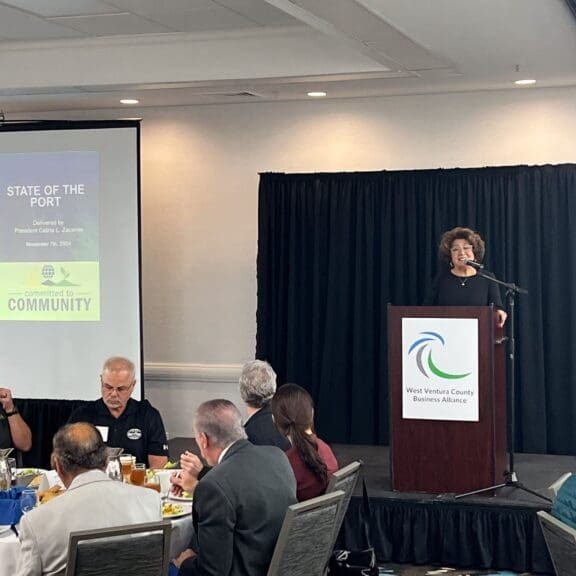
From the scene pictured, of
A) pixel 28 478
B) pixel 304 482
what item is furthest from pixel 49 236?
pixel 304 482

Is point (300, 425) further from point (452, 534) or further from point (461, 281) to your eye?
point (461, 281)

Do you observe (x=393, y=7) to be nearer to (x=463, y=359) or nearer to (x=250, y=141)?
(x=463, y=359)

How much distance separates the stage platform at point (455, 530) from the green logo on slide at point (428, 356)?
0.55m

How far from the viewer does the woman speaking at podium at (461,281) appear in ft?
21.2

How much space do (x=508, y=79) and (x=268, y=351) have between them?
264 centimetres

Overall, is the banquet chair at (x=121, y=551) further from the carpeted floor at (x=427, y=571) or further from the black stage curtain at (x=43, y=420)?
the black stage curtain at (x=43, y=420)

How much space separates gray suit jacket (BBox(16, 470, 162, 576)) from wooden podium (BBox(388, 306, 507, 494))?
283 centimetres

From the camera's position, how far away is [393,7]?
4.89 metres

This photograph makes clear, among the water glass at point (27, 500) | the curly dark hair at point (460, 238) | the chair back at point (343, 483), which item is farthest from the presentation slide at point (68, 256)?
the water glass at point (27, 500)

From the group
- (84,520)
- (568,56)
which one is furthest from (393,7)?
(84,520)

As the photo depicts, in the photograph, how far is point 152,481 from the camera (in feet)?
14.5

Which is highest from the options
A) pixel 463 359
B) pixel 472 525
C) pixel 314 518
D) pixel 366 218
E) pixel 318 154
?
pixel 318 154

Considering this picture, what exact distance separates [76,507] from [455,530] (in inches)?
122

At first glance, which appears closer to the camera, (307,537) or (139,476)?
(307,537)
